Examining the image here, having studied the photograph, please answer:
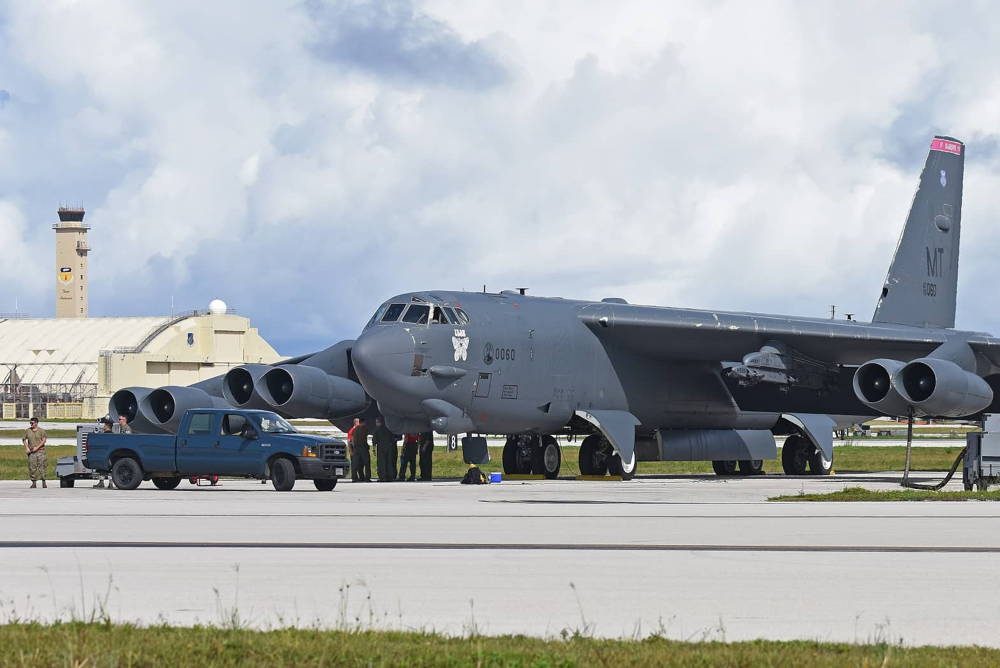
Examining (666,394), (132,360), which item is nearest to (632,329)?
(666,394)

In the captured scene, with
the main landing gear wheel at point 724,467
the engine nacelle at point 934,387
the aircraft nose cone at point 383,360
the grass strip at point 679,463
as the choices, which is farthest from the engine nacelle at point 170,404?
the engine nacelle at point 934,387

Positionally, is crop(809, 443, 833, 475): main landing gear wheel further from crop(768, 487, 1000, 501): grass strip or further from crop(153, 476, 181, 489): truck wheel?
crop(153, 476, 181, 489): truck wheel

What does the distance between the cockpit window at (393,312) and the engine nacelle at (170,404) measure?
583 cm

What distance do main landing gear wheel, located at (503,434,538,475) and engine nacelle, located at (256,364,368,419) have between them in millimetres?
3776

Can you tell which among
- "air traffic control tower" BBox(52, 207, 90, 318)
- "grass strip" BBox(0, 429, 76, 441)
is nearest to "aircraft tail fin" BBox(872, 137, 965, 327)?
"grass strip" BBox(0, 429, 76, 441)

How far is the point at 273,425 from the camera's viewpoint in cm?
2942

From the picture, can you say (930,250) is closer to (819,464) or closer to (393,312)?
(819,464)

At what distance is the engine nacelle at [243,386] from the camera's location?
3550 cm

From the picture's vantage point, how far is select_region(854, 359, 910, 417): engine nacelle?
33594 millimetres

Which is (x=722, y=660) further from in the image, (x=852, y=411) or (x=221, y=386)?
(x=852, y=411)

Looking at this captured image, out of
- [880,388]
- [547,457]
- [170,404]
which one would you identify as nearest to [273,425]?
[170,404]

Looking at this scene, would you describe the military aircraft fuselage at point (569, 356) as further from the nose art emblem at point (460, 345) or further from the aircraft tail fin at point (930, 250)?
the aircraft tail fin at point (930, 250)

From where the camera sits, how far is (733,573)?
42.6 ft

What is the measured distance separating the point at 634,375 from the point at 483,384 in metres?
5.45
